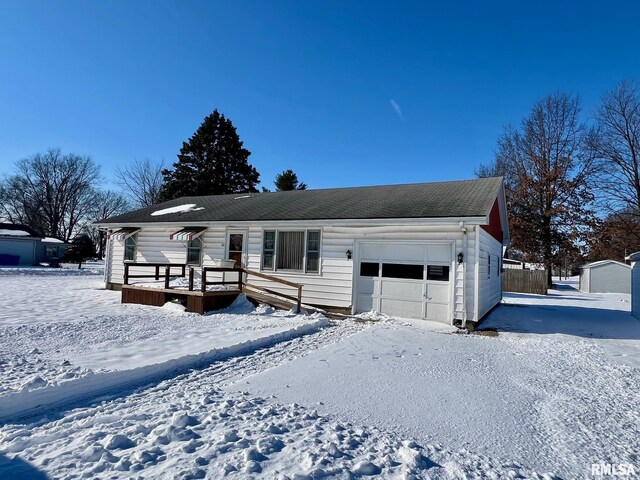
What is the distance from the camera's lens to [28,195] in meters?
47.1

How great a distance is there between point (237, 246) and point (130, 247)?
5.30 m

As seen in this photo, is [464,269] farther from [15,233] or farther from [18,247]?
[15,233]

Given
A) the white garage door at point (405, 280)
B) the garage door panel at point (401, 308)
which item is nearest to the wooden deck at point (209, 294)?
the white garage door at point (405, 280)

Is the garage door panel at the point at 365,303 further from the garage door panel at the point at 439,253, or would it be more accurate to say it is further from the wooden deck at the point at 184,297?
the wooden deck at the point at 184,297

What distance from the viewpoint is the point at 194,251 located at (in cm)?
1319

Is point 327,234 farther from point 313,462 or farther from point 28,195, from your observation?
point 28,195

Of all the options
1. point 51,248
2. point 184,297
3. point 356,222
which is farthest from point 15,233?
point 356,222

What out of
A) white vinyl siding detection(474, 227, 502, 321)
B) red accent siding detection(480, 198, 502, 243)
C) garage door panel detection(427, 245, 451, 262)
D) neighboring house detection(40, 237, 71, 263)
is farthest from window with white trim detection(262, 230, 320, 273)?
neighboring house detection(40, 237, 71, 263)

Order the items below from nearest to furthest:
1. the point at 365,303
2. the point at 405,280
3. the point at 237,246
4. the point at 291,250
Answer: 1. the point at 405,280
2. the point at 365,303
3. the point at 291,250
4. the point at 237,246

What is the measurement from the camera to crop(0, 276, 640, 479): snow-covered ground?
2.77 m

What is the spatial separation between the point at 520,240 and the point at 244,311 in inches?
857

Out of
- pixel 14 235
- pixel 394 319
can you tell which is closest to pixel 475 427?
pixel 394 319

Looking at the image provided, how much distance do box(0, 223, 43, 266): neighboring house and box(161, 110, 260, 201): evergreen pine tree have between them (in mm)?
12346

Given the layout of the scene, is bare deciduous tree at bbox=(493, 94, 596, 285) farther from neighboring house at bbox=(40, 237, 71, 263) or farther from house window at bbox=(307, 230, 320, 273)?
neighboring house at bbox=(40, 237, 71, 263)
